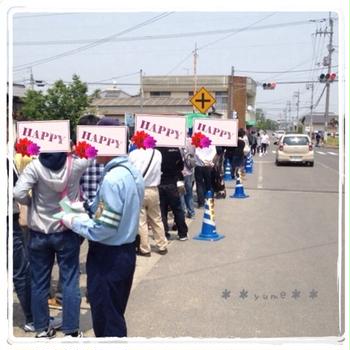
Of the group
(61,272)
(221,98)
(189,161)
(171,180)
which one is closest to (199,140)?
(61,272)

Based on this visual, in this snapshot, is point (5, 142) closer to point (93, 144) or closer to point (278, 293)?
point (93, 144)

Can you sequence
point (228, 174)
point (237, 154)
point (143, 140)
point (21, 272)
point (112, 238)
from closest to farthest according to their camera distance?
1. point (112, 238)
2. point (21, 272)
3. point (143, 140)
4. point (237, 154)
5. point (228, 174)

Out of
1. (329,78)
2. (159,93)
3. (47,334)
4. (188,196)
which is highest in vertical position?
(159,93)

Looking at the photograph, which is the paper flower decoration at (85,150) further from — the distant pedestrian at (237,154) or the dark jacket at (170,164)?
the distant pedestrian at (237,154)

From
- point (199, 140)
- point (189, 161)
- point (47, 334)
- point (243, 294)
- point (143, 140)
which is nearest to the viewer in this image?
point (47, 334)

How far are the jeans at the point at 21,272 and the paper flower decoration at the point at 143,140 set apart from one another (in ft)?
4.22

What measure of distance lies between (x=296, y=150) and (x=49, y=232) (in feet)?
64.5

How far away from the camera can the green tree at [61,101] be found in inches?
772

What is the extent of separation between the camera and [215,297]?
5.34 meters

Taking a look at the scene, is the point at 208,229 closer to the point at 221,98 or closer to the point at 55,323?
the point at 55,323

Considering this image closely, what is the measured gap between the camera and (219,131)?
17.1 ft

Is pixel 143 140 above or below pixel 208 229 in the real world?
above

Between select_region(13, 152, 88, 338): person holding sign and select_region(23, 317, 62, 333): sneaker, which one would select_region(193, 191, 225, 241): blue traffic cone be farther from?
select_region(13, 152, 88, 338): person holding sign

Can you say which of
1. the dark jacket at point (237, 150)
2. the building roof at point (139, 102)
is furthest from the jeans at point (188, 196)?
the building roof at point (139, 102)
